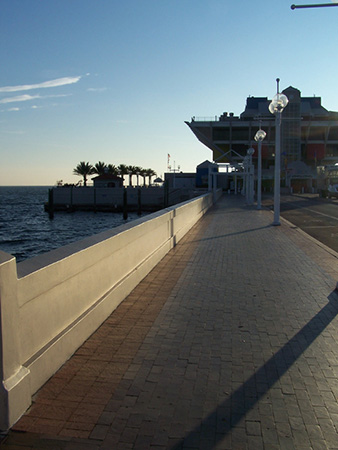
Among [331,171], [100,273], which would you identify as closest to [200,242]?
[100,273]

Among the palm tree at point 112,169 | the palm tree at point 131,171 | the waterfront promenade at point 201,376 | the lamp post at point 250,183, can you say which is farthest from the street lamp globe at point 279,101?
the palm tree at point 131,171

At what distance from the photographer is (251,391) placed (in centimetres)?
405

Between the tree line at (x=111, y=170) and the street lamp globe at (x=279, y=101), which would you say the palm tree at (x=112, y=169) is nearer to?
the tree line at (x=111, y=170)

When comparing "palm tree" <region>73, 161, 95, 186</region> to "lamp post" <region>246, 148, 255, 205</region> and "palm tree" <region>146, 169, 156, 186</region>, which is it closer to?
"palm tree" <region>146, 169, 156, 186</region>

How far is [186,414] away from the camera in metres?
3.65

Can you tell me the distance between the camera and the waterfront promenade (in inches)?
133

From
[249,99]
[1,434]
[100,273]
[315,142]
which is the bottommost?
[1,434]

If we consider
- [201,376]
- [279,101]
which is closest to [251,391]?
[201,376]

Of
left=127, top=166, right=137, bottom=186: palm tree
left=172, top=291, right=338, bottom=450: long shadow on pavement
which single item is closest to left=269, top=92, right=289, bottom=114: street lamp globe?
left=172, top=291, right=338, bottom=450: long shadow on pavement

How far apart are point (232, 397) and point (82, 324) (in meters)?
1.96

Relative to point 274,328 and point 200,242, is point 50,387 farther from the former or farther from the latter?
point 200,242

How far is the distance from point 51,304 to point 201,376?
5.22ft

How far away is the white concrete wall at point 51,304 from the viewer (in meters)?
3.54

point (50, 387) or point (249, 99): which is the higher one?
point (249, 99)
